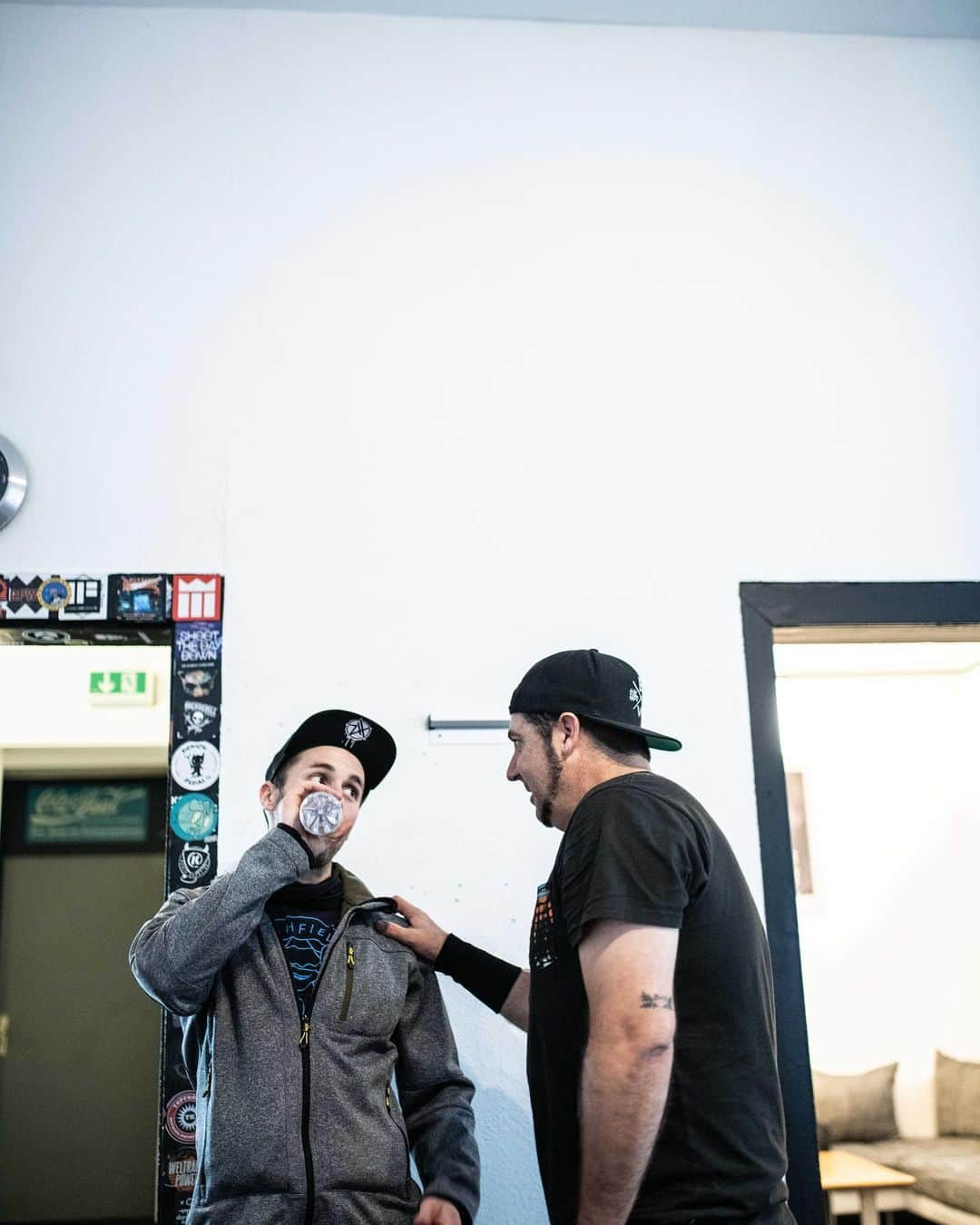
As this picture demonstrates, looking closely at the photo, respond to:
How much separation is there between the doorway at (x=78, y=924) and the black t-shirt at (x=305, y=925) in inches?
109

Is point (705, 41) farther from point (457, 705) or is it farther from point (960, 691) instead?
point (960, 691)

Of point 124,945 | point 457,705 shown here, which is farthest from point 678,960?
point 124,945

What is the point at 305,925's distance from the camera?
1.94 metres

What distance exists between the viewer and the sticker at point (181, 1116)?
223 cm

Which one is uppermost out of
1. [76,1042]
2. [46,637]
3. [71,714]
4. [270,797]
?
[71,714]

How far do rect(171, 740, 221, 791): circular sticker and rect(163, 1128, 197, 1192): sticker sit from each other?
687 millimetres

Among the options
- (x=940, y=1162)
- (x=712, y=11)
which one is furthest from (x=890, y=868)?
(x=712, y=11)

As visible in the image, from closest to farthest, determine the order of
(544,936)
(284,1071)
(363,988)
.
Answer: (544,936), (284,1071), (363,988)

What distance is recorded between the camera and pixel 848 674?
580 cm

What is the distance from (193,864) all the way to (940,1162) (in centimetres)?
369

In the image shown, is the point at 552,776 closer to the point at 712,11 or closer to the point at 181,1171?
the point at 181,1171

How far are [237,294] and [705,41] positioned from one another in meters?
1.35

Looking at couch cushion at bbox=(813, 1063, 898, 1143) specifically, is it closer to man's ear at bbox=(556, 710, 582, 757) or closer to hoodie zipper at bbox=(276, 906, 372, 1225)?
hoodie zipper at bbox=(276, 906, 372, 1225)

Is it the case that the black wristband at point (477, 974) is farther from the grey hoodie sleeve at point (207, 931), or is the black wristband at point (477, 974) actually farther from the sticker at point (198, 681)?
the sticker at point (198, 681)
